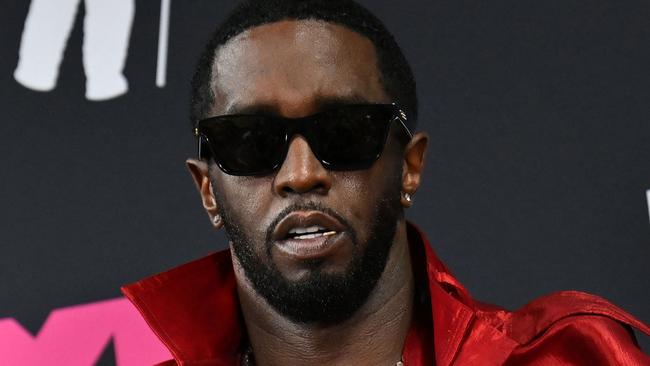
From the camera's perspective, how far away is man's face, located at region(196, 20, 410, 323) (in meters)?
1.15

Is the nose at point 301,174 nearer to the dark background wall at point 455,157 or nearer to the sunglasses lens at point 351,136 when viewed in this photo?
the sunglasses lens at point 351,136

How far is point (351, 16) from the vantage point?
50.0 inches

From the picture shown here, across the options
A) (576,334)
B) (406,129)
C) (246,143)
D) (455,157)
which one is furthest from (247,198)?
(455,157)

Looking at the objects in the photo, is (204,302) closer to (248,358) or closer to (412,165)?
(248,358)

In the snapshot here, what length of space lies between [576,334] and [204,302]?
47cm

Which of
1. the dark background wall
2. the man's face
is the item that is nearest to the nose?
the man's face

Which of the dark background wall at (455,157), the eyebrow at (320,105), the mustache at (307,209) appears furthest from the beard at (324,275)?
the dark background wall at (455,157)

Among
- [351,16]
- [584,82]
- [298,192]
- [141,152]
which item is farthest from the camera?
[141,152]

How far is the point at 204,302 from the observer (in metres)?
1.37

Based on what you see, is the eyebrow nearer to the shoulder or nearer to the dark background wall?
the shoulder

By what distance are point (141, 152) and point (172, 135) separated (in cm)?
6

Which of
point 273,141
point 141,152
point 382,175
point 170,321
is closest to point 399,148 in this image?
point 382,175

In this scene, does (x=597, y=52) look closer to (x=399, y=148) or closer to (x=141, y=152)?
(x=399, y=148)

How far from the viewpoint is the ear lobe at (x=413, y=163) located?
1.26 m
